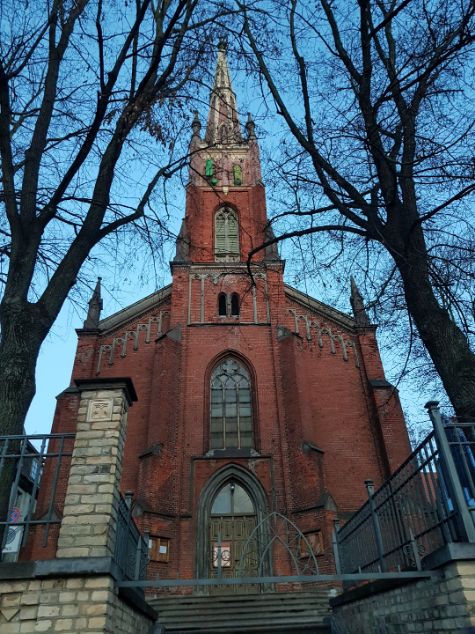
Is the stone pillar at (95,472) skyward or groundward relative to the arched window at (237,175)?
groundward

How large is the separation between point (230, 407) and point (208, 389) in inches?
36.4

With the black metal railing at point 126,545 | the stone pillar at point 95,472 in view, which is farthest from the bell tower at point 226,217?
the stone pillar at point 95,472

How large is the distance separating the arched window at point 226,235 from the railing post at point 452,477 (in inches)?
611

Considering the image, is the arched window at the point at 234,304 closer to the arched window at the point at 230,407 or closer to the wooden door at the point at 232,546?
the arched window at the point at 230,407

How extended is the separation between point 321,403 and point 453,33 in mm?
12006

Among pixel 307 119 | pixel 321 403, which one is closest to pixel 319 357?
pixel 321 403

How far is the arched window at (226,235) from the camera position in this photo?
20.1 m

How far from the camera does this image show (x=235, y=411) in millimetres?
16125

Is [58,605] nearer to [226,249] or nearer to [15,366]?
[15,366]

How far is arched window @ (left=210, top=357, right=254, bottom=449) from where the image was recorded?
15617mm

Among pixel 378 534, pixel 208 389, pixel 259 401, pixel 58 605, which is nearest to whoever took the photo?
pixel 58 605

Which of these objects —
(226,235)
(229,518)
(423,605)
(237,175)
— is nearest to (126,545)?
(423,605)

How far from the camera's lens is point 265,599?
451 inches

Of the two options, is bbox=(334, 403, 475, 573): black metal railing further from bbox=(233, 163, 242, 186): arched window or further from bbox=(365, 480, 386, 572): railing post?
bbox=(233, 163, 242, 186): arched window
